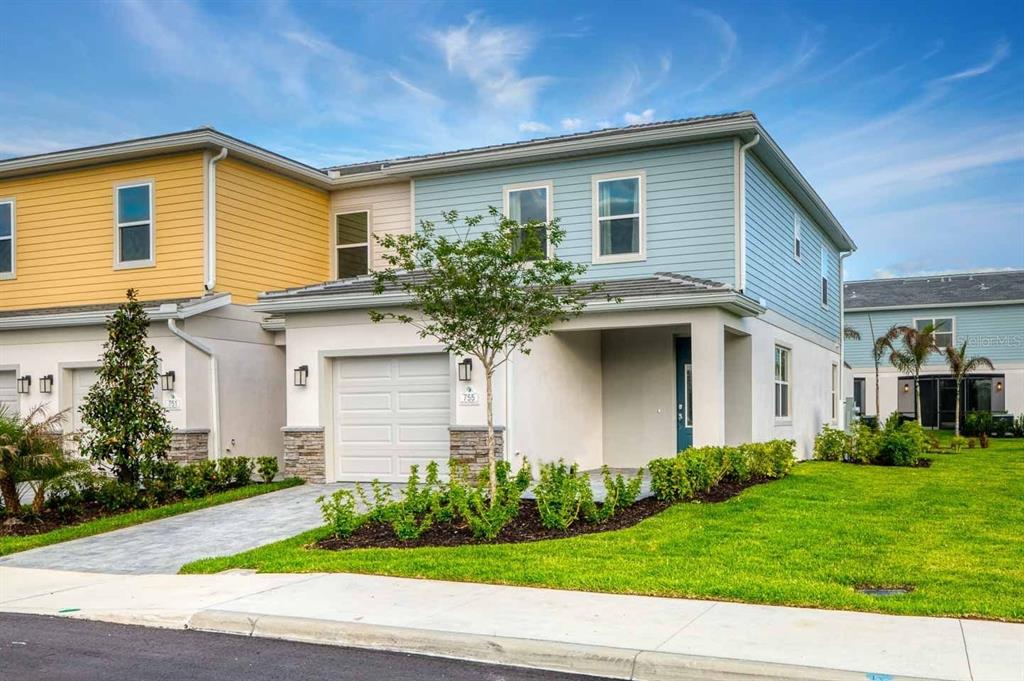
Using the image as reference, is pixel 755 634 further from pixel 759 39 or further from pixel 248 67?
pixel 248 67

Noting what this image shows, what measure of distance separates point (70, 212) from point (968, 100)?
19396 millimetres

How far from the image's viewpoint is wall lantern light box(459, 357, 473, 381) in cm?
1600

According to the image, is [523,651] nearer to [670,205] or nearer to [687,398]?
[670,205]

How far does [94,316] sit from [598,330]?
30.6 ft

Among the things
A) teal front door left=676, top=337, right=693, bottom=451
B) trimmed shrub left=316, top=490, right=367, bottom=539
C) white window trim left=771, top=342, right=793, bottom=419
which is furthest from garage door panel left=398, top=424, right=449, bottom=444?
white window trim left=771, top=342, right=793, bottom=419

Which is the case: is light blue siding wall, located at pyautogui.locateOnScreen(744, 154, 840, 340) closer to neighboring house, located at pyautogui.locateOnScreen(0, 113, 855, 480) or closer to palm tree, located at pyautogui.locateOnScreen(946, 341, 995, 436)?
neighboring house, located at pyautogui.locateOnScreen(0, 113, 855, 480)

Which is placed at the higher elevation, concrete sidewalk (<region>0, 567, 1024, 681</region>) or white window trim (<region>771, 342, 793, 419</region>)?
white window trim (<region>771, 342, 793, 419</region>)

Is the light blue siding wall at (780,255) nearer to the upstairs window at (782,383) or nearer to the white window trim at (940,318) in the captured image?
the upstairs window at (782,383)

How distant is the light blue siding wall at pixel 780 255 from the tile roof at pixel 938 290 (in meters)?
16.5

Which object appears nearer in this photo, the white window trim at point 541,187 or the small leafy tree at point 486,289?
the small leafy tree at point 486,289

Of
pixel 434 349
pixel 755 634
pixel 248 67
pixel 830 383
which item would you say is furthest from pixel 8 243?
pixel 830 383

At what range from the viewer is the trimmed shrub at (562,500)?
11.3 meters

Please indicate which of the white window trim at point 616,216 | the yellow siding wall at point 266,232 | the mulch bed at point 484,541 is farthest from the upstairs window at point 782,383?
the yellow siding wall at point 266,232

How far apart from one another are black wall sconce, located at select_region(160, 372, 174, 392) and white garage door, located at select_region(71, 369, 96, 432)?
7.08ft
